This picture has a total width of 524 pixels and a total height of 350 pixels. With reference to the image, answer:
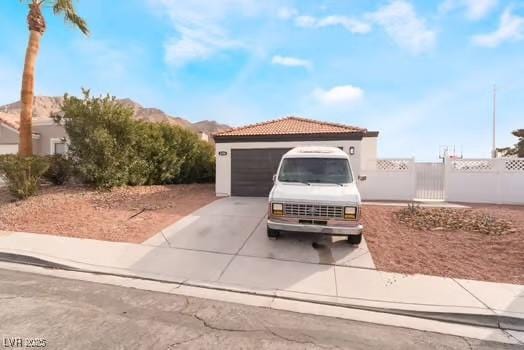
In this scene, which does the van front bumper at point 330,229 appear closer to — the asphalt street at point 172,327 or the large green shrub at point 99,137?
the asphalt street at point 172,327

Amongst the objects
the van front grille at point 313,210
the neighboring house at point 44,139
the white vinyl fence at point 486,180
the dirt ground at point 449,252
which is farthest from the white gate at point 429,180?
the neighboring house at point 44,139

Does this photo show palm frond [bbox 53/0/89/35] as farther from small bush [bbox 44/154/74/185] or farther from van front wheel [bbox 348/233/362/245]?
van front wheel [bbox 348/233/362/245]

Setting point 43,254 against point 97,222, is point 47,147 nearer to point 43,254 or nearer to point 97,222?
point 97,222

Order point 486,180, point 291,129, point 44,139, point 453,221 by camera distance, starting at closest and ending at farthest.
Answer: point 453,221
point 486,180
point 291,129
point 44,139

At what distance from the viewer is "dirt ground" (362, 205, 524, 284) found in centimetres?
523

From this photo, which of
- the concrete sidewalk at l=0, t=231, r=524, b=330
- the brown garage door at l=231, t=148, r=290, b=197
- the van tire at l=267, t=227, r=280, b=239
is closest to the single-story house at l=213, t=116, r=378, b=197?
the brown garage door at l=231, t=148, r=290, b=197

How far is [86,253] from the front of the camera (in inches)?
235

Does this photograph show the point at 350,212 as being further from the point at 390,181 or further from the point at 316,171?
the point at 390,181

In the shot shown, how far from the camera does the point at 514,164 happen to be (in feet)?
38.9

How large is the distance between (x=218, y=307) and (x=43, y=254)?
4.28 m

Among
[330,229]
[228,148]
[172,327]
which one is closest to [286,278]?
[330,229]

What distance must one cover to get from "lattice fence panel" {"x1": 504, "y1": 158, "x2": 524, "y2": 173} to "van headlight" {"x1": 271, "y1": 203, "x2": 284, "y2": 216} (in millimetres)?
11502

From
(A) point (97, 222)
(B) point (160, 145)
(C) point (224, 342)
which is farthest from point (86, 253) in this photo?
(B) point (160, 145)

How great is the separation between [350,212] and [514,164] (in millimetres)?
10809
